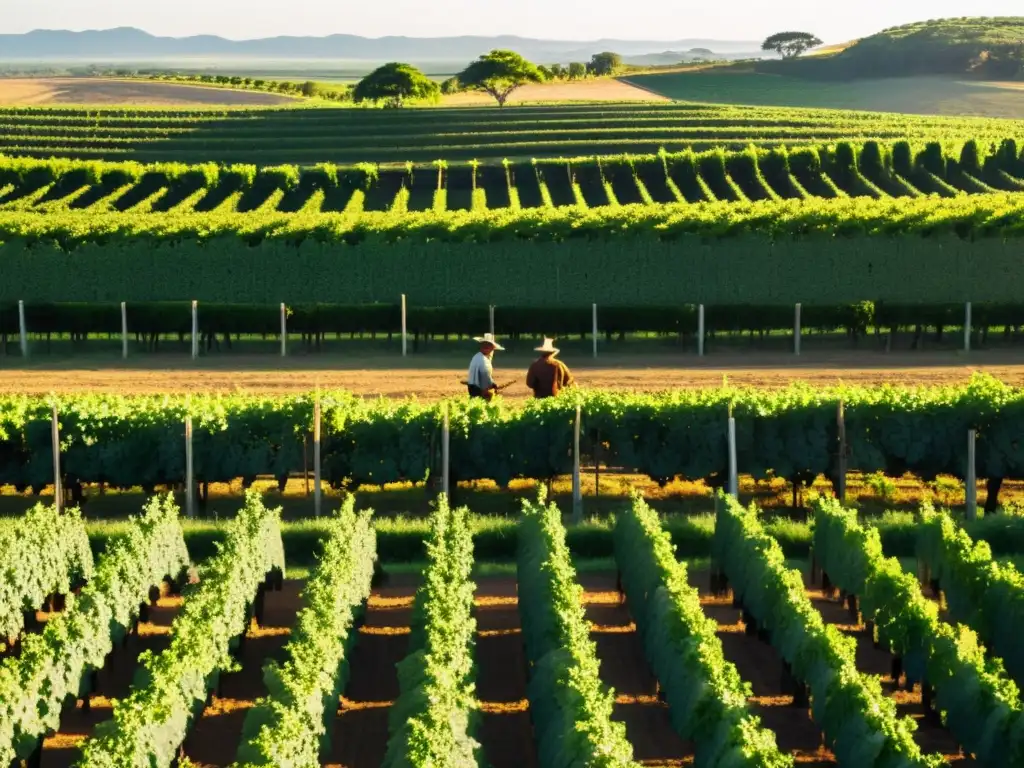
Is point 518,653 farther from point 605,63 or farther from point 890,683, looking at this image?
point 605,63

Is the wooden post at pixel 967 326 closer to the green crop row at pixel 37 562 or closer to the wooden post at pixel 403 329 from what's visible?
the wooden post at pixel 403 329

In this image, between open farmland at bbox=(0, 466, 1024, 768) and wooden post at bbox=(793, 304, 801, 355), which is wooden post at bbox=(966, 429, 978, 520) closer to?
open farmland at bbox=(0, 466, 1024, 768)

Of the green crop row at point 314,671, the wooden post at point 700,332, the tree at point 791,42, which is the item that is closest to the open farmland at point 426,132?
the wooden post at point 700,332

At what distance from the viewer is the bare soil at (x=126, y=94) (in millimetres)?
112125

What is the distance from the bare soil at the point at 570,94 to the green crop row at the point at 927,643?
86.2m

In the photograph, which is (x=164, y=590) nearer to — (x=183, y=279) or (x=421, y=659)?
(x=421, y=659)

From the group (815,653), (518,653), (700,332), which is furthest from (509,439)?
(700,332)

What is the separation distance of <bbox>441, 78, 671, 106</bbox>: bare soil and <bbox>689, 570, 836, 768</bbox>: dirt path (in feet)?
283

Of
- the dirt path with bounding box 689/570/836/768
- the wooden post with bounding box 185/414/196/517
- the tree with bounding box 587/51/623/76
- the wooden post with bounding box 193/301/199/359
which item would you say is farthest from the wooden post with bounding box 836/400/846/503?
the tree with bounding box 587/51/623/76

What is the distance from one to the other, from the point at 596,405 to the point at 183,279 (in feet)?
66.6

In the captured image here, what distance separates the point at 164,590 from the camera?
1873 centimetres

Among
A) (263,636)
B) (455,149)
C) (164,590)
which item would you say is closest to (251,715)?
(263,636)

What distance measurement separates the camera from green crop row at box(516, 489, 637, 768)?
11773 millimetres

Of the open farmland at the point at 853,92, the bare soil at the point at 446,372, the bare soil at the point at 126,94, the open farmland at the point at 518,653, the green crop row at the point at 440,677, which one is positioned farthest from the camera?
the bare soil at the point at 126,94
